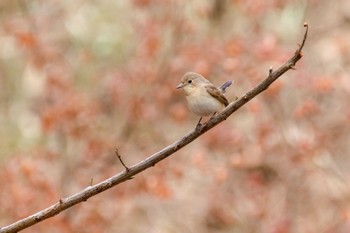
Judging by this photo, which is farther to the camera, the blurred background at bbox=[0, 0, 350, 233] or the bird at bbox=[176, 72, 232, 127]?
the blurred background at bbox=[0, 0, 350, 233]

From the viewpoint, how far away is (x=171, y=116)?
8.88m

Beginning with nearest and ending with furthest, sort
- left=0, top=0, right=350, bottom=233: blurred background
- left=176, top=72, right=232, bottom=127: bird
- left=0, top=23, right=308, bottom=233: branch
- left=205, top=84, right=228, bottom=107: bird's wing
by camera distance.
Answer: left=0, top=23, right=308, bottom=233: branch → left=176, top=72, right=232, bottom=127: bird → left=205, top=84, right=228, bottom=107: bird's wing → left=0, top=0, right=350, bottom=233: blurred background

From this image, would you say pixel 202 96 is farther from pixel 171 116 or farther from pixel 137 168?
pixel 171 116

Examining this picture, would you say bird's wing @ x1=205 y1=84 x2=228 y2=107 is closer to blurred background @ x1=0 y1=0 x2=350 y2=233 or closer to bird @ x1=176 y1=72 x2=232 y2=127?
bird @ x1=176 y1=72 x2=232 y2=127

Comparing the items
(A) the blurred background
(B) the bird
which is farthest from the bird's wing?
(A) the blurred background

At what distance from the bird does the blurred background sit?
13.2 ft

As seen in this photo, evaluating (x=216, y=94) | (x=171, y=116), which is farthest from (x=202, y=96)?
(x=171, y=116)

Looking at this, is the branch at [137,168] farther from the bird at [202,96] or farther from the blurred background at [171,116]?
the blurred background at [171,116]

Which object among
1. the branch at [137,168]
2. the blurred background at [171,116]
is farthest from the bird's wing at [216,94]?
the blurred background at [171,116]

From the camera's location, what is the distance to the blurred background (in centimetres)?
848

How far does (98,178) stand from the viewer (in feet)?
28.6

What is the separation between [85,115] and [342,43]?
13.2 ft

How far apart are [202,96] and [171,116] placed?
A: 16.4 feet

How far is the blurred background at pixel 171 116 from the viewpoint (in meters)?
8.48
